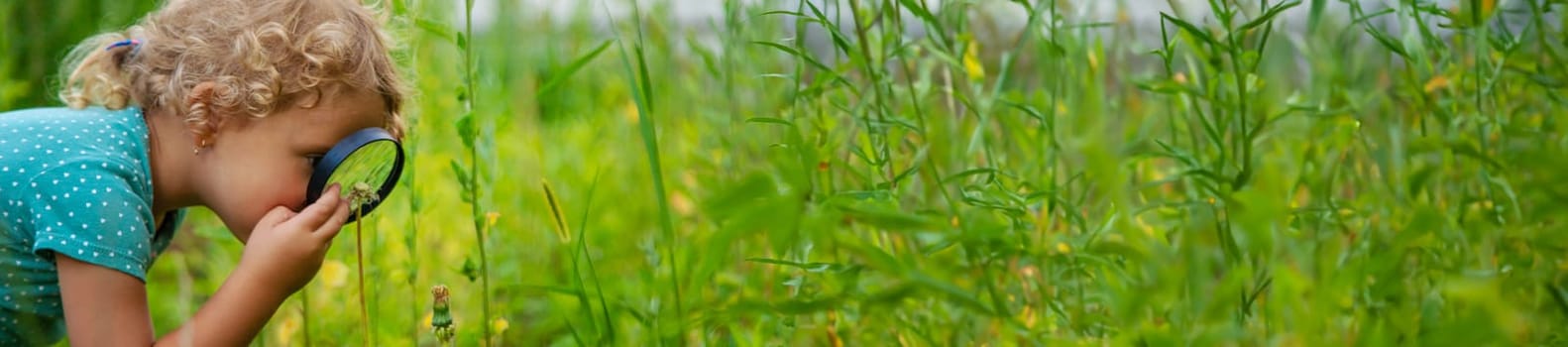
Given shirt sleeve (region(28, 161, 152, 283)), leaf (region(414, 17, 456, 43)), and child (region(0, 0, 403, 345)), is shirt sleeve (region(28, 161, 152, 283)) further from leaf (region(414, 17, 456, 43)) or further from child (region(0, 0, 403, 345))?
leaf (region(414, 17, 456, 43))

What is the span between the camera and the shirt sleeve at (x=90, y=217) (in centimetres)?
141

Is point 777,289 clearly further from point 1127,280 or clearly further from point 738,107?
point 738,107

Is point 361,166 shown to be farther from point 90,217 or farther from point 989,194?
point 989,194

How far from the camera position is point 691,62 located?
3.46 m

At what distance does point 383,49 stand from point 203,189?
0.28 meters

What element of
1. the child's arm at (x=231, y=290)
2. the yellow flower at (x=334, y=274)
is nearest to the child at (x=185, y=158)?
the child's arm at (x=231, y=290)

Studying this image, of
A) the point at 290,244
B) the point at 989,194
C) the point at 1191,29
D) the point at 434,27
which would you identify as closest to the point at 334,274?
the point at 290,244

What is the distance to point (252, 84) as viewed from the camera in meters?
1.60

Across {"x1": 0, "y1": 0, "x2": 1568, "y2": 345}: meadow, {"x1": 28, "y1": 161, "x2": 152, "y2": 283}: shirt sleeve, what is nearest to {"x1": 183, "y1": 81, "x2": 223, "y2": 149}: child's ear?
{"x1": 28, "y1": 161, "x2": 152, "y2": 283}: shirt sleeve

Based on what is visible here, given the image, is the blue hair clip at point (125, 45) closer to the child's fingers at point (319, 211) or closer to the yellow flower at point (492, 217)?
the child's fingers at point (319, 211)

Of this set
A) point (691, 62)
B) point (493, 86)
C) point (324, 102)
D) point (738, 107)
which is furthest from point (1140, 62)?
point (324, 102)

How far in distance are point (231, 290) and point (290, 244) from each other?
78 mm

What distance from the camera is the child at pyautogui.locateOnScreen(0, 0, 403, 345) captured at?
1438 millimetres

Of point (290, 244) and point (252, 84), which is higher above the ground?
point (252, 84)
